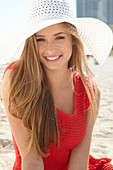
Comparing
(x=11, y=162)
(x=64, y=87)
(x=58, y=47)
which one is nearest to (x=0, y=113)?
(x=11, y=162)

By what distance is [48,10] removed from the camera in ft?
5.82

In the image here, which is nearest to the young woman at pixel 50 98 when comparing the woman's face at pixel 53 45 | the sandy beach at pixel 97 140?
the woman's face at pixel 53 45

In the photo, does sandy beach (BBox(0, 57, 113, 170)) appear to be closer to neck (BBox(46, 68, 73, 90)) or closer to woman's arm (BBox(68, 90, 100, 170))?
neck (BBox(46, 68, 73, 90))

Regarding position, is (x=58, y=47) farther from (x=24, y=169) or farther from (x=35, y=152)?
(x=24, y=169)

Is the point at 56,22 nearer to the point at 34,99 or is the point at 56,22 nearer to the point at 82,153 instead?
the point at 34,99

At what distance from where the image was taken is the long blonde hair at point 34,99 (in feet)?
6.15

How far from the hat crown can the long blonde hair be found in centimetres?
10

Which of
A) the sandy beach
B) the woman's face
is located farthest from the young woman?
the sandy beach

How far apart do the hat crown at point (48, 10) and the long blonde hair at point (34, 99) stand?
0.32ft

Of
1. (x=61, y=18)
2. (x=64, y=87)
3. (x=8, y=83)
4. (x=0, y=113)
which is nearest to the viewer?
(x=61, y=18)

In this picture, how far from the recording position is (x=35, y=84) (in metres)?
1.95

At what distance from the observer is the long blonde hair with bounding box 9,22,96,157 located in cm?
187

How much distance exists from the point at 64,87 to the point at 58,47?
46cm

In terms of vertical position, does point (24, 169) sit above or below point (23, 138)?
below
